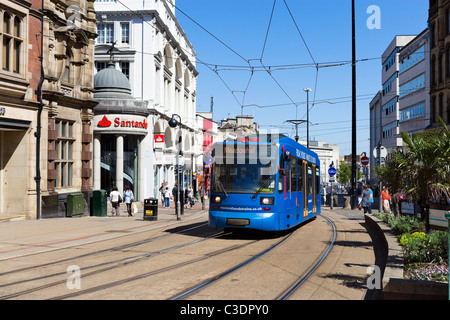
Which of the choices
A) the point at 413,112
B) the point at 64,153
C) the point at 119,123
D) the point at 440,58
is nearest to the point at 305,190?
the point at 64,153

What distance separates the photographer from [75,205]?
2438 centimetres

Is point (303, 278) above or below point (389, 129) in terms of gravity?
below

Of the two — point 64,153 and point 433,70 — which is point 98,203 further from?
point 433,70

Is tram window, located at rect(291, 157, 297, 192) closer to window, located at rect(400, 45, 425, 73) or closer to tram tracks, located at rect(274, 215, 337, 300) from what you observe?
tram tracks, located at rect(274, 215, 337, 300)

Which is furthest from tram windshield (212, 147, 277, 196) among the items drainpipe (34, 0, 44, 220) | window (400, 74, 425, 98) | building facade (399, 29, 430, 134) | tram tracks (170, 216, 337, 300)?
window (400, 74, 425, 98)

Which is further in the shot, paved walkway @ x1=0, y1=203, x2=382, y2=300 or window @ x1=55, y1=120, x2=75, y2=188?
window @ x1=55, y1=120, x2=75, y2=188

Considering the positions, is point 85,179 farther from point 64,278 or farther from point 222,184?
point 64,278

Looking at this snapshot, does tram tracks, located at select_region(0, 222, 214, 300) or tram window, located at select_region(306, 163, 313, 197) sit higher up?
tram window, located at select_region(306, 163, 313, 197)

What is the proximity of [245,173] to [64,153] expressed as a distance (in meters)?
13.6

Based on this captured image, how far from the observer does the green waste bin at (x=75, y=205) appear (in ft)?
78.7

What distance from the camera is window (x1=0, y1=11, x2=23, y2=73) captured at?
64.2 feet

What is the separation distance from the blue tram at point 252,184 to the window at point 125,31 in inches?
1088

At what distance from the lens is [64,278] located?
909 centimetres
